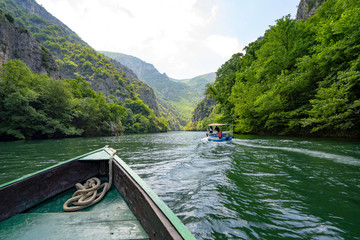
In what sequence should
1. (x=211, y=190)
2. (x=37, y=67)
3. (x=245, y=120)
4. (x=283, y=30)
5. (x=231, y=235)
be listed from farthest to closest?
1. (x=37, y=67)
2. (x=245, y=120)
3. (x=283, y=30)
4. (x=211, y=190)
5. (x=231, y=235)

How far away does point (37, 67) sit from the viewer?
37875mm

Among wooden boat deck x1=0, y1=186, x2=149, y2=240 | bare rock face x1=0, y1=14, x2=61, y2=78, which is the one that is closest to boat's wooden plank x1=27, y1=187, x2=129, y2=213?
wooden boat deck x1=0, y1=186, x2=149, y2=240

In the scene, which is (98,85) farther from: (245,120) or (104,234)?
(104,234)

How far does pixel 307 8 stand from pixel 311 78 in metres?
26.9

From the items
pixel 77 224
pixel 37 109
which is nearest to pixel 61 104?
pixel 37 109

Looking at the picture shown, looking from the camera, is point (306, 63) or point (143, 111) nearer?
point (306, 63)

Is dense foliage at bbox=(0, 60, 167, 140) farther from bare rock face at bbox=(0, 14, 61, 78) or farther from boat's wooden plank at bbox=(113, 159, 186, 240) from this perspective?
boat's wooden plank at bbox=(113, 159, 186, 240)

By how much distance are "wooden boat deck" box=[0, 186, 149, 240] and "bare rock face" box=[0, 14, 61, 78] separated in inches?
1688

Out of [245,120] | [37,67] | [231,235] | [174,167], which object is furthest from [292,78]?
[37,67]

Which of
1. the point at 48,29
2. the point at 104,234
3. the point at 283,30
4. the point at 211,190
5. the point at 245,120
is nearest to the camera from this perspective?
the point at 104,234

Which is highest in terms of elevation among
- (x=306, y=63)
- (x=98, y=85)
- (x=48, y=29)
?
(x=48, y=29)

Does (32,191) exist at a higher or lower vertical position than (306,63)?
lower

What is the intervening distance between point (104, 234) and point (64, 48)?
116 metres

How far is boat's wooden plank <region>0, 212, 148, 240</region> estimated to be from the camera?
6.13 ft
